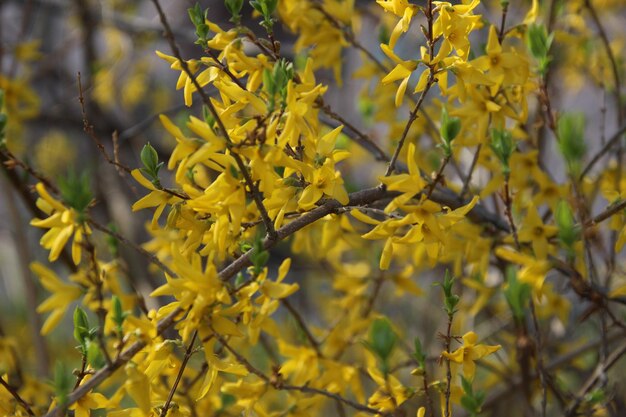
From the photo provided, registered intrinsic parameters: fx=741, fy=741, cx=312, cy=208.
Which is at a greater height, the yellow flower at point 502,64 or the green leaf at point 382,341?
the yellow flower at point 502,64

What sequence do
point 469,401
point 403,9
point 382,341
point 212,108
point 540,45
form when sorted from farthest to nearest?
point 540,45 < point 403,9 < point 469,401 < point 382,341 < point 212,108

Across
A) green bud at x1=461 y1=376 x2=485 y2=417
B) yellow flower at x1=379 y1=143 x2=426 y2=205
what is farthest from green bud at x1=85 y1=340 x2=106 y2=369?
green bud at x1=461 y1=376 x2=485 y2=417

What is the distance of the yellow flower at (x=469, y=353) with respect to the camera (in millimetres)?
1555

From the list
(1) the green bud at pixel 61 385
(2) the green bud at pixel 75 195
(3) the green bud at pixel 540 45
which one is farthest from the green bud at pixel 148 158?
(3) the green bud at pixel 540 45

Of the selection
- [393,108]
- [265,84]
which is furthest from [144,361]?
[393,108]

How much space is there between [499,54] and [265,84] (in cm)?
71

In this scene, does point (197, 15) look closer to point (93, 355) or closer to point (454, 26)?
point (454, 26)

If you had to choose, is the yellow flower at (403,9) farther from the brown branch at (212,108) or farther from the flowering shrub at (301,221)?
the brown branch at (212,108)

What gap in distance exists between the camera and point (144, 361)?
1.54 meters

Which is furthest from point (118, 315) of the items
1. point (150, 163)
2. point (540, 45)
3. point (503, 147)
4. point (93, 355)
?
point (540, 45)

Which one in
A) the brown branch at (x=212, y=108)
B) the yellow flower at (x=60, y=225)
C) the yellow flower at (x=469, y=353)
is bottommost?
the yellow flower at (x=469, y=353)

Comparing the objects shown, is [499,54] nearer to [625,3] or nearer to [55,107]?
[55,107]

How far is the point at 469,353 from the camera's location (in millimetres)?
1585

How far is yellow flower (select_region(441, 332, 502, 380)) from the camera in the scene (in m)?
1.55
